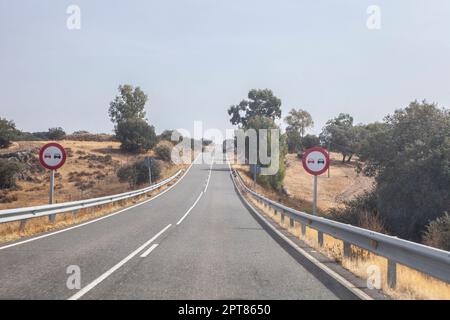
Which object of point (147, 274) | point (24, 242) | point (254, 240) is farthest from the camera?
point (254, 240)

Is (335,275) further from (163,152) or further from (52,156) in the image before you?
(163,152)

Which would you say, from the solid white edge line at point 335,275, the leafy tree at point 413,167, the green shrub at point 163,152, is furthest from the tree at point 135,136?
the solid white edge line at point 335,275

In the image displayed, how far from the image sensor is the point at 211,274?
27.0ft

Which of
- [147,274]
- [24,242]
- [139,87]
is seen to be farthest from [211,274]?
[139,87]

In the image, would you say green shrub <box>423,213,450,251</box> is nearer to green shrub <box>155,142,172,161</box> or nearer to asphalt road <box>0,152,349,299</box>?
asphalt road <box>0,152,349,299</box>

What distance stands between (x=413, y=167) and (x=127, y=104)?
82.7 meters

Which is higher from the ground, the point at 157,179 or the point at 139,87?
the point at 139,87

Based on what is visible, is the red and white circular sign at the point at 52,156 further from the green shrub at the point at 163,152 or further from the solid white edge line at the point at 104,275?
the green shrub at the point at 163,152

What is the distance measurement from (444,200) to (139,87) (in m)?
86.9

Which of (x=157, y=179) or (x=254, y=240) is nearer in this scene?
(x=254, y=240)

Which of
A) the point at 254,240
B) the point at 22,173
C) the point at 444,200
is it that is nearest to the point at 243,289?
the point at 254,240
